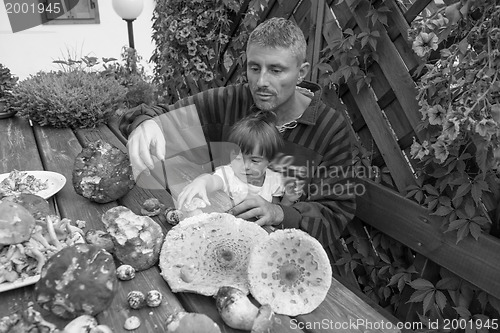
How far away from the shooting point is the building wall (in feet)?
16.4

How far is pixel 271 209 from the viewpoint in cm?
124

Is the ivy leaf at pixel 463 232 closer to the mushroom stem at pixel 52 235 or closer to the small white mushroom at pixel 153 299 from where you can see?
the small white mushroom at pixel 153 299

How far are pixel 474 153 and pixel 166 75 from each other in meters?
2.98

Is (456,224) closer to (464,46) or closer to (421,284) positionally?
(421,284)

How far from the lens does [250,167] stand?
1479 mm

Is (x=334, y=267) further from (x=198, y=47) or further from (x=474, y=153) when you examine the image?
(x=198, y=47)

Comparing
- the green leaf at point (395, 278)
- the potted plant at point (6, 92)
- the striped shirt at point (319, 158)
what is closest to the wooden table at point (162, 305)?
the striped shirt at point (319, 158)

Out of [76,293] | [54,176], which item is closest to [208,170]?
[54,176]

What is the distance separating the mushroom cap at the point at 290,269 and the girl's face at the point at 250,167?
0.60 m

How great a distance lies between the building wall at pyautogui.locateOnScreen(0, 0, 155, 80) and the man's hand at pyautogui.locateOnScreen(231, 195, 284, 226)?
440 centimetres

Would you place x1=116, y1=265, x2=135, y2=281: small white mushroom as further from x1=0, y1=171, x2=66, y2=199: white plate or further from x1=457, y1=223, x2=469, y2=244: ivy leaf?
x1=457, y1=223, x2=469, y2=244: ivy leaf

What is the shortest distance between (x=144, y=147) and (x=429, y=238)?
1.13m

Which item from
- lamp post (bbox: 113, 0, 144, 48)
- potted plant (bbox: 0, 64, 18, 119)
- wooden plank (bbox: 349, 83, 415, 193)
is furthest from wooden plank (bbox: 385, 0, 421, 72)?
lamp post (bbox: 113, 0, 144, 48)

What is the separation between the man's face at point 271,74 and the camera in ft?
4.99
